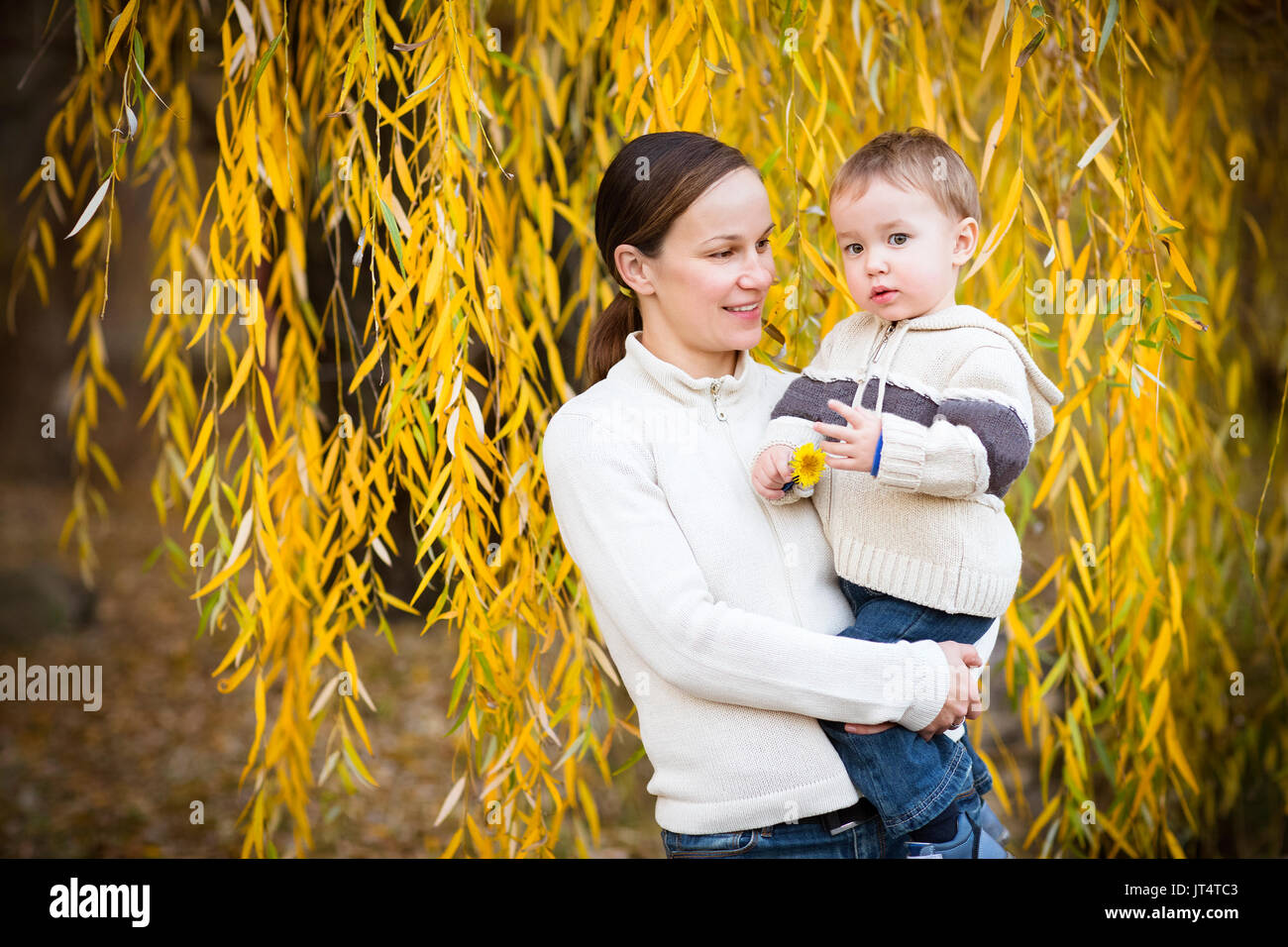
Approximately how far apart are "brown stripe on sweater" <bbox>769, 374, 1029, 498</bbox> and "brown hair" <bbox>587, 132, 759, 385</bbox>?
245 millimetres

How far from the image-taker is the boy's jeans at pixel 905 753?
1.08 m

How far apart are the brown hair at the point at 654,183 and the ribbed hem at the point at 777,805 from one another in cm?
63

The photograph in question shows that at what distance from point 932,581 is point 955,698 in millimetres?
125

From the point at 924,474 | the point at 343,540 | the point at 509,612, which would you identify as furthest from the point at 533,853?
the point at 924,474

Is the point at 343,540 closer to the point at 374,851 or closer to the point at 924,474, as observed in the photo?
the point at 924,474

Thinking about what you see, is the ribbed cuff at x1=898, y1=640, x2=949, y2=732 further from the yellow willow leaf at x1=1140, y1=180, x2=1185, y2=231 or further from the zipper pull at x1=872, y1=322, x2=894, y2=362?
the yellow willow leaf at x1=1140, y1=180, x2=1185, y2=231

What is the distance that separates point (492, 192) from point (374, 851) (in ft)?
6.43

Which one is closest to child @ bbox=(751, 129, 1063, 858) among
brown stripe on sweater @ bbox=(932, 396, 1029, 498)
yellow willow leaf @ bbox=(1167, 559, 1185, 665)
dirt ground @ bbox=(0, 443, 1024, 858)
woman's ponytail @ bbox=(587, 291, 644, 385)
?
brown stripe on sweater @ bbox=(932, 396, 1029, 498)

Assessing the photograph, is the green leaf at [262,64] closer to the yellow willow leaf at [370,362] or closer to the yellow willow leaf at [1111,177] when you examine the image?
the yellow willow leaf at [370,362]

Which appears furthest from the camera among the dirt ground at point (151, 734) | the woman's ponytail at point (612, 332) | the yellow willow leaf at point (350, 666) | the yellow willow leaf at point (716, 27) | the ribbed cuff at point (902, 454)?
the dirt ground at point (151, 734)

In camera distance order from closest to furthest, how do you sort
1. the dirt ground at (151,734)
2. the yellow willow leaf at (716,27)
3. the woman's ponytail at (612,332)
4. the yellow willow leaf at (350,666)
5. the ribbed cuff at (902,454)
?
the ribbed cuff at (902,454) → the woman's ponytail at (612,332) → the yellow willow leaf at (716,27) → the yellow willow leaf at (350,666) → the dirt ground at (151,734)

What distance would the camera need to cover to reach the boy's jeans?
108 centimetres

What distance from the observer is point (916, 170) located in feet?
3.68

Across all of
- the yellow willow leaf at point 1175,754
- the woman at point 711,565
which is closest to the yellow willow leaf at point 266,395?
the woman at point 711,565
